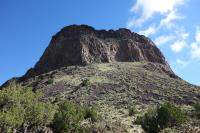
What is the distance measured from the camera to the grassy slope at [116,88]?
84.6m

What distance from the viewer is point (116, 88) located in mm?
99938

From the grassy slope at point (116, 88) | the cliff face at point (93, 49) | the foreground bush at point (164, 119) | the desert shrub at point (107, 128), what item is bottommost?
the desert shrub at point (107, 128)

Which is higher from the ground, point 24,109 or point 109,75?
point 109,75

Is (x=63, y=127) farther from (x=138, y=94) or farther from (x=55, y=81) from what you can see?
(x=55, y=81)

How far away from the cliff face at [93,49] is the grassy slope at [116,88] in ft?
47.9

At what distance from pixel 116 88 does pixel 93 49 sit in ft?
164

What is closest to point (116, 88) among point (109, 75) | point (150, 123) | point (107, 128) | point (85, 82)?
point (85, 82)

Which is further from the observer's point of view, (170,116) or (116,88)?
(116,88)

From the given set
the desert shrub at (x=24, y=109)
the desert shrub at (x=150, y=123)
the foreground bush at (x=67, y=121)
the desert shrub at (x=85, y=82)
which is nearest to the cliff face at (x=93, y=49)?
the desert shrub at (x=85, y=82)

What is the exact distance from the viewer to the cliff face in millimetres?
145875

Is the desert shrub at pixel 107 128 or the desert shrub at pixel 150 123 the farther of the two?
the desert shrub at pixel 150 123

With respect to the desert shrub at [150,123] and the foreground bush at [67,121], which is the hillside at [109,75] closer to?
the desert shrub at [150,123]

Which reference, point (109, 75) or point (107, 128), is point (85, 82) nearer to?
point (109, 75)

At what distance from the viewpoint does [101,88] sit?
99.4m
